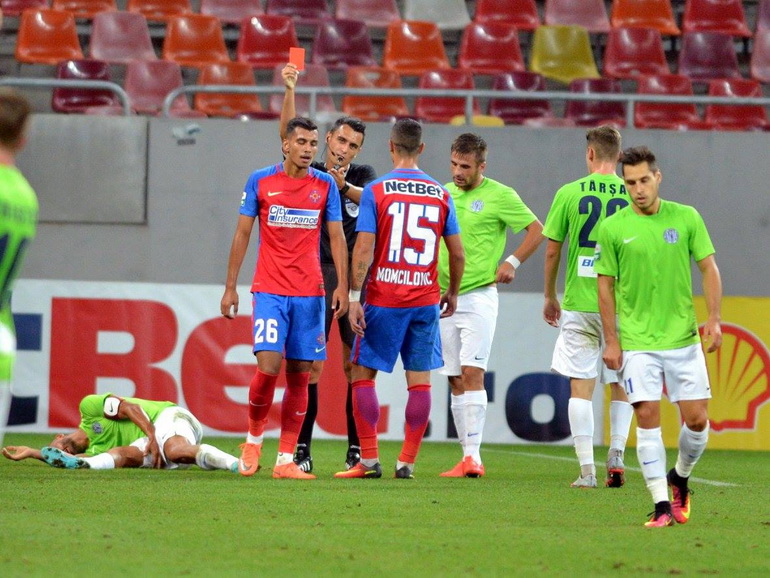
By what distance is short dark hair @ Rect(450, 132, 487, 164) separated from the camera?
8352 mm

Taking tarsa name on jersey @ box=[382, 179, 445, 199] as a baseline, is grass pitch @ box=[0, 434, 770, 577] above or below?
below

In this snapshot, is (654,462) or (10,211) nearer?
(10,211)

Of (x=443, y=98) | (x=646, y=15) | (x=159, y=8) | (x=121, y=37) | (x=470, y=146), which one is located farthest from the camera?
(x=646, y=15)

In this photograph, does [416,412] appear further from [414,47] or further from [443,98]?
[414,47]

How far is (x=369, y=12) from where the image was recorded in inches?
624

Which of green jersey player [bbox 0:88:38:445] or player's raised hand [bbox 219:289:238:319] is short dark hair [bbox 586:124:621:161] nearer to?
player's raised hand [bbox 219:289:238:319]

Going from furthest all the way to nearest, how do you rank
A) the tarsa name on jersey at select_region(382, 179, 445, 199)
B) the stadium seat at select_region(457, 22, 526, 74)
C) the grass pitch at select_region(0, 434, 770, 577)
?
the stadium seat at select_region(457, 22, 526, 74) → the tarsa name on jersey at select_region(382, 179, 445, 199) → the grass pitch at select_region(0, 434, 770, 577)

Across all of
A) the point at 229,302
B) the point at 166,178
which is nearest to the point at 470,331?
the point at 229,302

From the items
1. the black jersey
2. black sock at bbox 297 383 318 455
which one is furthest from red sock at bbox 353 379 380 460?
the black jersey

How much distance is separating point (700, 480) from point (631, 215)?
324 centimetres

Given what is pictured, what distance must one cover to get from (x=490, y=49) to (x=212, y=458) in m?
8.50

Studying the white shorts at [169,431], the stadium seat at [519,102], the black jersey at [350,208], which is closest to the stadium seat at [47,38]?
the stadium seat at [519,102]

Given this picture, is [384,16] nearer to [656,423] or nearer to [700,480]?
[700,480]

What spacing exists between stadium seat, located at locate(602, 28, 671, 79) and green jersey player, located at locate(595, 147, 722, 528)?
979 centimetres
